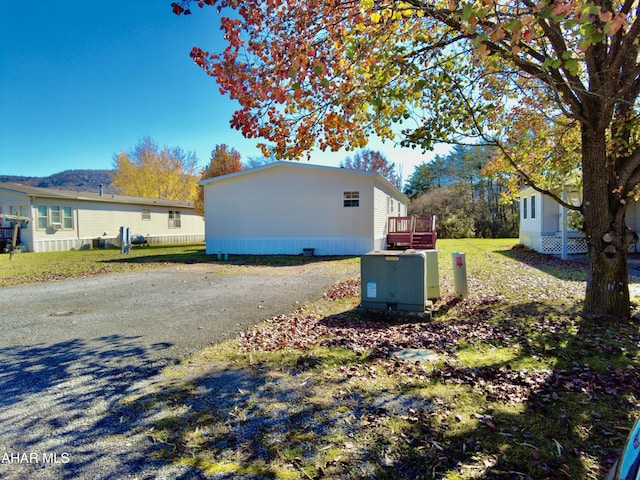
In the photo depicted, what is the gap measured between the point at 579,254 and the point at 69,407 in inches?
707

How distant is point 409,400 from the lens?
3.05 metres

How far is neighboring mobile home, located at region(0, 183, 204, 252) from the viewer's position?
20.0 metres

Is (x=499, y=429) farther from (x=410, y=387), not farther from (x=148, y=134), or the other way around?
(x=148, y=134)

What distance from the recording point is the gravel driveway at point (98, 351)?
2.32m

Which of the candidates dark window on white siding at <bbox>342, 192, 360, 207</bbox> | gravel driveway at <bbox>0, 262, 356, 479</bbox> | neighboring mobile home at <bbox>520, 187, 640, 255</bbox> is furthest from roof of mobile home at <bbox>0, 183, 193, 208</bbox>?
neighboring mobile home at <bbox>520, 187, 640, 255</bbox>

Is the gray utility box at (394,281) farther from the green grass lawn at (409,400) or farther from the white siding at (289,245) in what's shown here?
the white siding at (289,245)

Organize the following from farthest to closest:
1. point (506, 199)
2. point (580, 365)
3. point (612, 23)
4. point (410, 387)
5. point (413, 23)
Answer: point (506, 199), point (413, 23), point (580, 365), point (410, 387), point (612, 23)

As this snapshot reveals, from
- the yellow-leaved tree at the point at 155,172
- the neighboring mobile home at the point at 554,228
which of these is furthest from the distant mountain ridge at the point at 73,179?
the neighboring mobile home at the point at 554,228

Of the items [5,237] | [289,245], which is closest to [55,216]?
[5,237]

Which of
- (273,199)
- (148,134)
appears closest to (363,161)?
(148,134)

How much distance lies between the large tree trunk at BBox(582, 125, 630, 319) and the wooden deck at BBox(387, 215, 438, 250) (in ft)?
35.8

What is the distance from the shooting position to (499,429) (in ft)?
8.45

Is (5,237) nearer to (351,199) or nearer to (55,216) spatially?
(55,216)

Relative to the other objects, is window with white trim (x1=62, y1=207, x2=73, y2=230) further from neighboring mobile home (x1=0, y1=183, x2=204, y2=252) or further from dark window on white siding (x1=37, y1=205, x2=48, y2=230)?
dark window on white siding (x1=37, y1=205, x2=48, y2=230)
